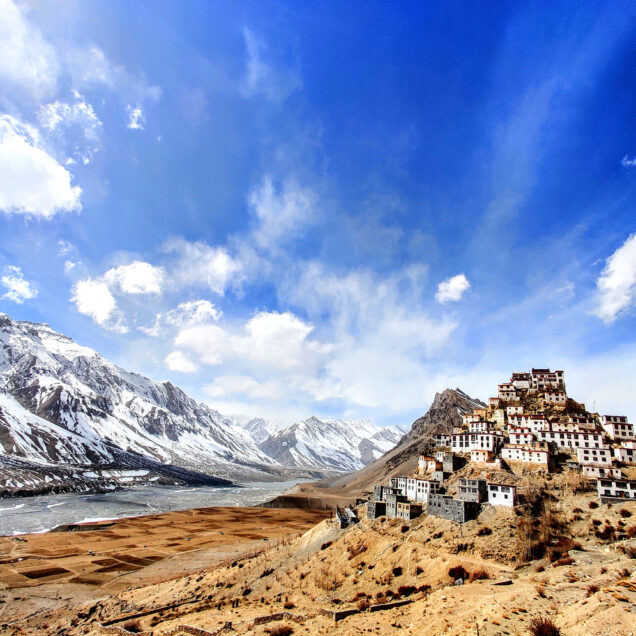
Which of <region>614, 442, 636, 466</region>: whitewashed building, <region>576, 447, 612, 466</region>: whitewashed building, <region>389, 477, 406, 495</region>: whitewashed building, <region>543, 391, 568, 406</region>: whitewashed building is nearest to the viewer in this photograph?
<region>614, 442, 636, 466</region>: whitewashed building

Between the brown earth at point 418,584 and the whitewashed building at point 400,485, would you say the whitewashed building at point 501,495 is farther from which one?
the whitewashed building at point 400,485

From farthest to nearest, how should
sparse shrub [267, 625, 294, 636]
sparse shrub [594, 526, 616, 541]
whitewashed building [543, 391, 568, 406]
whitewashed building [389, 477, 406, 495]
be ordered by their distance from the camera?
1. whitewashed building [543, 391, 568, 406]
2. whitewashed building [389, 477, 406, 495]
3. sparse shrub [594, 526, 616, 541]
4. sparse shrub [267, 625, 294, 636]

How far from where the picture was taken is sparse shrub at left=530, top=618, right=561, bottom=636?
24506mm

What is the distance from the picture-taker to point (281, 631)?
36.8 meters

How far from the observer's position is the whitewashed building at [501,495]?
57.3m

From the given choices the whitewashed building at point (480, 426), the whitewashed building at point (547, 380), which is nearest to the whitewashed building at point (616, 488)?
the whitewashed building at point (480, 426)

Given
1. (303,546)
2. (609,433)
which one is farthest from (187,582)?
(609,433)

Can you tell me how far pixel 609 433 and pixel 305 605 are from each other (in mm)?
67296

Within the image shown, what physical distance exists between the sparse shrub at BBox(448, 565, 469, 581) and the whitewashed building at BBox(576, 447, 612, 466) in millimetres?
37043

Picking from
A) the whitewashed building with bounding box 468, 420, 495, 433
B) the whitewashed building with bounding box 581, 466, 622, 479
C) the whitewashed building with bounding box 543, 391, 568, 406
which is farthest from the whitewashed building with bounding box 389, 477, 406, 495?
the whitewashed building with bounding box 543, 391, 568, 406

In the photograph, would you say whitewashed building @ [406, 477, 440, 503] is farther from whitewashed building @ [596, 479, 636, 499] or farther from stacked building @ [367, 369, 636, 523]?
whitewashed building @ [596, 479, 636, 499]

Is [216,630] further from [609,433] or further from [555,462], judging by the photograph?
[609,433]

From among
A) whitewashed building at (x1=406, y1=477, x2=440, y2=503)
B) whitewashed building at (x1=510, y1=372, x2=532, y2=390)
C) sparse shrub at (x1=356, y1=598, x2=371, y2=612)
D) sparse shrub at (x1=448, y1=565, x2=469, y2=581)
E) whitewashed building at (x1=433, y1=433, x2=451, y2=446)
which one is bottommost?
sparse shrub at (x1=356, y1=598, x2=371, y2=612)

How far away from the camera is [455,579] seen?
44625mm
